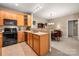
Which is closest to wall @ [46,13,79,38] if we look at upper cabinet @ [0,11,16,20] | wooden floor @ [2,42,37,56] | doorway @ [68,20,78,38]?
doorway @ [68,20,78,38]

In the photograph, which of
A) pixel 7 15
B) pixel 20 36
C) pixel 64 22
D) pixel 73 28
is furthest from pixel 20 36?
pixel 73 28

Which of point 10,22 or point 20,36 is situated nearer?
point 10,22

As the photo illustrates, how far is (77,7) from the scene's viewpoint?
1920mm

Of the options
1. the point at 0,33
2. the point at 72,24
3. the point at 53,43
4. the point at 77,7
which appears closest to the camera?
the point at 77,7

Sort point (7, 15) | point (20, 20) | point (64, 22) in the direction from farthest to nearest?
point (20, 20) → point (7, 15) → point (64, 22)

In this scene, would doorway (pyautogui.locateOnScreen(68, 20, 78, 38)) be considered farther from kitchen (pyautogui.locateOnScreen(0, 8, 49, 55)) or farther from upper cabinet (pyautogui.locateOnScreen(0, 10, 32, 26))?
upper cabinet (pyautogui.locateOnScreen(0, 10, 32, 26))

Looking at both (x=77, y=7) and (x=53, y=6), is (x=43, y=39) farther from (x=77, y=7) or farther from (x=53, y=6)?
(x=77, y=7)

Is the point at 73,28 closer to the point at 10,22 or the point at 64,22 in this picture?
the point at 64,22

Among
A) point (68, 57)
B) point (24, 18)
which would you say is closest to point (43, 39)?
point (68, 57)

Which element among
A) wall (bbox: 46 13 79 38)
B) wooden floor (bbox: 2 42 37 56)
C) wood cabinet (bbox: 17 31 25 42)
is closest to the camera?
wall (bbox: 46 13 79 38)

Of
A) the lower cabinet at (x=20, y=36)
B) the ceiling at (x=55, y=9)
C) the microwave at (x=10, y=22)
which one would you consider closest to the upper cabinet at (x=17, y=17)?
the microwave at (x=10, y=22)

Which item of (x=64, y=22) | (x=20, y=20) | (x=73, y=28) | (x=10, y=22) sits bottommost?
(x=73, y=28)

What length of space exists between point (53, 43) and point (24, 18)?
2.32 meters

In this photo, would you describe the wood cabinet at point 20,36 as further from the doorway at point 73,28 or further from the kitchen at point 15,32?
the doorway at point 73,28
